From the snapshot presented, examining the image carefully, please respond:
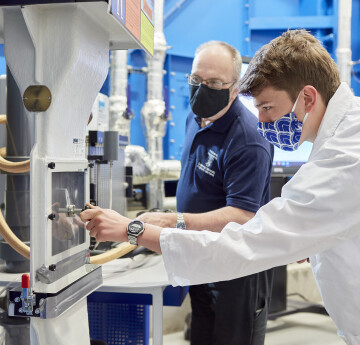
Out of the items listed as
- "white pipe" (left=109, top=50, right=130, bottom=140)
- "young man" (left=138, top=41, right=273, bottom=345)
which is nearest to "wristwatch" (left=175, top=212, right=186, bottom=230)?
"young man" (left=138, top=41, right=273, bottom=345)

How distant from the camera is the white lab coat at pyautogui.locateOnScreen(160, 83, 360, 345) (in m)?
0.90

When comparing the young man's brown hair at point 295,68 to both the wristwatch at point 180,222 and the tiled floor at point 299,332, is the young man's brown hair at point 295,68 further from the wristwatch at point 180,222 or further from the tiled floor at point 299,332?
the tiled floor at point 299,332

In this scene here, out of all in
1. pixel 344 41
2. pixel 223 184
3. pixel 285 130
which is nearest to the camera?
pixel 285 130

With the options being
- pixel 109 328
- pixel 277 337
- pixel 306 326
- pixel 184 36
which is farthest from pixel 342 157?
pixel 184 36

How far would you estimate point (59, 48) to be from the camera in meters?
0.92

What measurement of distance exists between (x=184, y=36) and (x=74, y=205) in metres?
2.68

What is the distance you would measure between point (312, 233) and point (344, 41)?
2.95 metres

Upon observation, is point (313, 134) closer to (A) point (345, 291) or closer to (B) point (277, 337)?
(A) point (345, 291)

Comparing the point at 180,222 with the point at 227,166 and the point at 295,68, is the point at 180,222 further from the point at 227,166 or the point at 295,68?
the point at 295,68

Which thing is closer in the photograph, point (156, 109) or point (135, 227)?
point (135, 227)

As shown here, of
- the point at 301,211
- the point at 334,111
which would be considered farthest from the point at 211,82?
the point at 301,211

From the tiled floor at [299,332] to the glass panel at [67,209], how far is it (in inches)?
71.8

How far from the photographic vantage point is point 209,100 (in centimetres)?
158

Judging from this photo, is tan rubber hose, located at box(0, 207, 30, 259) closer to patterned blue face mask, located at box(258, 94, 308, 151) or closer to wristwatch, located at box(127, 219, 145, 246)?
wristwatch, located at box(127, 219, 145, 246)
